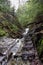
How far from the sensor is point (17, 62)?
9.14 metres

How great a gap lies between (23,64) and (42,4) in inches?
256

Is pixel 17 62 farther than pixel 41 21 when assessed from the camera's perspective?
A: No

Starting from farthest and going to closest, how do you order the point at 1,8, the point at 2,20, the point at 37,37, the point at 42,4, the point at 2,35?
the point at 1,8 < the point at 2,20 < the point at 2,35 < the point at 42,4 < the point at 37,37

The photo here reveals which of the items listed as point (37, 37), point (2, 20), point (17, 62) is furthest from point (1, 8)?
point (17, 62)

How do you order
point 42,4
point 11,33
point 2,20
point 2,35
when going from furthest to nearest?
point 2,20 < point 11,33 < point 2,35 < point 42,4

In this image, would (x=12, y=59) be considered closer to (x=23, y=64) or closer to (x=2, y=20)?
(x=23, y=64)

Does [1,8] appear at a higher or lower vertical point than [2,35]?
higher

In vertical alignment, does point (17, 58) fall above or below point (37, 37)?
below

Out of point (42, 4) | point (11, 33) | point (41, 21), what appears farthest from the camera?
point (11, 33)

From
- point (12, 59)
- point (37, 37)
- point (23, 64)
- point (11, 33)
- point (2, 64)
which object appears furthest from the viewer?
point (11, 33)

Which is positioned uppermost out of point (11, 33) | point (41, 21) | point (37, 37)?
point (11, 33)

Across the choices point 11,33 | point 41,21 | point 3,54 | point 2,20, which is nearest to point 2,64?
point 3,54

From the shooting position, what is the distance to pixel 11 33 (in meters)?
18.2

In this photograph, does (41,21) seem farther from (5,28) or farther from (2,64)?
(5,28)
